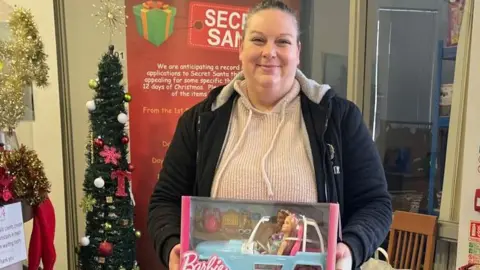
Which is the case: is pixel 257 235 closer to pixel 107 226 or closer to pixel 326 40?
pixel 107 226

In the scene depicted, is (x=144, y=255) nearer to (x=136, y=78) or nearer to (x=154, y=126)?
(x=154, y=126)

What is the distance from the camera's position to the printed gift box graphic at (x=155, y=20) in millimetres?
2912

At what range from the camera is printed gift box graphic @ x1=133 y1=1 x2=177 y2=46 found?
2912 millimetres

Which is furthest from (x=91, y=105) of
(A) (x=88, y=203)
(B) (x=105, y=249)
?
(B) (x=105, y=249)

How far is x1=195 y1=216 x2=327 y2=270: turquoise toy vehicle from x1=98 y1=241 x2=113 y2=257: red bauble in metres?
1.55

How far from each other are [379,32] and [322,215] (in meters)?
1.92

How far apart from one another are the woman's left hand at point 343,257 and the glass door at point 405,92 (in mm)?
1734

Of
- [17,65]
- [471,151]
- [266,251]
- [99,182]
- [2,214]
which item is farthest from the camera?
[99,182]

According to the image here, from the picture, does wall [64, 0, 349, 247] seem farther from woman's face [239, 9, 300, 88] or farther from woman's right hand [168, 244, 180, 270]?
woman's right hand [168, 244, 180, 270]

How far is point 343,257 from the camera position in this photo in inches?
45.7

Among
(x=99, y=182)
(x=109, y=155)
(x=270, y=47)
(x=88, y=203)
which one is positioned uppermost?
(x=270, y=47)

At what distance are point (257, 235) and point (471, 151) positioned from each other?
154 cm

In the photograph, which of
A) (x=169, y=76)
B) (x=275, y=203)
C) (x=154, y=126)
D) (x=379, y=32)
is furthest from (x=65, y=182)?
(x=275, y=203)

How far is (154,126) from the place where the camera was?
3.00 metres
